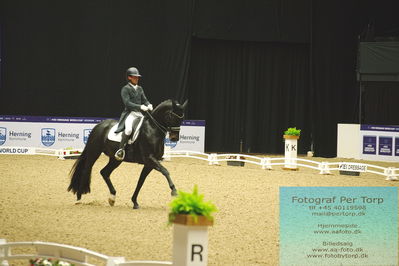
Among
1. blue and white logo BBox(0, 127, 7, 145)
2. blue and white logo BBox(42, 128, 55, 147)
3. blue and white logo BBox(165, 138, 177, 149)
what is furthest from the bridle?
blue and white logo BBox(0, 127, 7, 145)

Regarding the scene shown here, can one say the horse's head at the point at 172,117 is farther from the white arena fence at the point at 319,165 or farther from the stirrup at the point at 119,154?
the white arena fence at the point at 319,165

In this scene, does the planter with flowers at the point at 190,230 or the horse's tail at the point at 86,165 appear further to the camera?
the horse's tail at the point at 86,165

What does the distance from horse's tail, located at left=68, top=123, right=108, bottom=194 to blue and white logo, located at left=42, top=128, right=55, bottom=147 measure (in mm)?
9282

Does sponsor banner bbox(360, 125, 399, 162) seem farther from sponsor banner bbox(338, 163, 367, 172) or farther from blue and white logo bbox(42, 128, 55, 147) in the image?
blue and white logo bbox(42, 128, 55, 147)

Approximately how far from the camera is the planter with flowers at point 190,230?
16.4ft

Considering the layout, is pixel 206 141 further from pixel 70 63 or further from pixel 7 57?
pixel 7 57

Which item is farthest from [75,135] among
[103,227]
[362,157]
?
[103,227]

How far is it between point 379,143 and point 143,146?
11.8 meters

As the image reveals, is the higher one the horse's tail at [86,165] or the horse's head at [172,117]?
the horse's head at [172,117]

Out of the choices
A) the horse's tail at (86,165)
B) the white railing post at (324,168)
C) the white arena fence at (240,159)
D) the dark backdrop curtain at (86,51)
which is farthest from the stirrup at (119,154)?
the dark backdrop curtain at (86,51)

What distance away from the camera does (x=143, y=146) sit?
37.9 feet

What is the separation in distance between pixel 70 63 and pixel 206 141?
5.58 metres

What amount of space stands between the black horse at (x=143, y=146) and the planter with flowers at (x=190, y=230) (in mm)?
6073

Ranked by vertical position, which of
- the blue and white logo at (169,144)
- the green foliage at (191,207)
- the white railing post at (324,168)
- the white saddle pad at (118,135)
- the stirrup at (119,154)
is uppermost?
the white saddle pad at (118,135)
